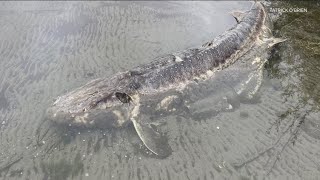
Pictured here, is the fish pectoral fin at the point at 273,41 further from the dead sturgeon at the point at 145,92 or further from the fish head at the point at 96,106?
the fish head at the point at 96,106

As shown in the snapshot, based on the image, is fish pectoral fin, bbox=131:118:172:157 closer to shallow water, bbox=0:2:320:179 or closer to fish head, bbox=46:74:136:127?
shallow water, bbox=0:2:320:179

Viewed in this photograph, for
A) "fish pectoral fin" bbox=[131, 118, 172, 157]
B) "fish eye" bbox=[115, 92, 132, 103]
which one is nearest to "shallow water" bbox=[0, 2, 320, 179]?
"fish pectoral fin" bbox=[131, 118, 172, 157]

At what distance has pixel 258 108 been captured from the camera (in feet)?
25.3

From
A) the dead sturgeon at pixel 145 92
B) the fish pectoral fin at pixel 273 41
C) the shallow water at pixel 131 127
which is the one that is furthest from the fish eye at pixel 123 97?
the fish pectoral fin at pixel 273 41

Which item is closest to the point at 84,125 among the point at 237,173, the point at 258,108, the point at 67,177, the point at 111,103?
the point at 111,103

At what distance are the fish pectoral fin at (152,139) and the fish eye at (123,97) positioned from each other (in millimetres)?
383

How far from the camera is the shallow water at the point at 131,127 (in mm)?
6488

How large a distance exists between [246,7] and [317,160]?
6.14 meters

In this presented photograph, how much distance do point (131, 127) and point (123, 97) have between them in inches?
23.7

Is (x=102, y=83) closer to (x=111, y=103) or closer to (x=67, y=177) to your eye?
(x=111, y=103)

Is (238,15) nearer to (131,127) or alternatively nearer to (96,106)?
(131,127)

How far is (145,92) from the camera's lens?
7.21m

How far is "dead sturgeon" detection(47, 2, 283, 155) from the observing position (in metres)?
6.84

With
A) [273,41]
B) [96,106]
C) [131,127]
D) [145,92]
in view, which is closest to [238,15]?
[273,41]
